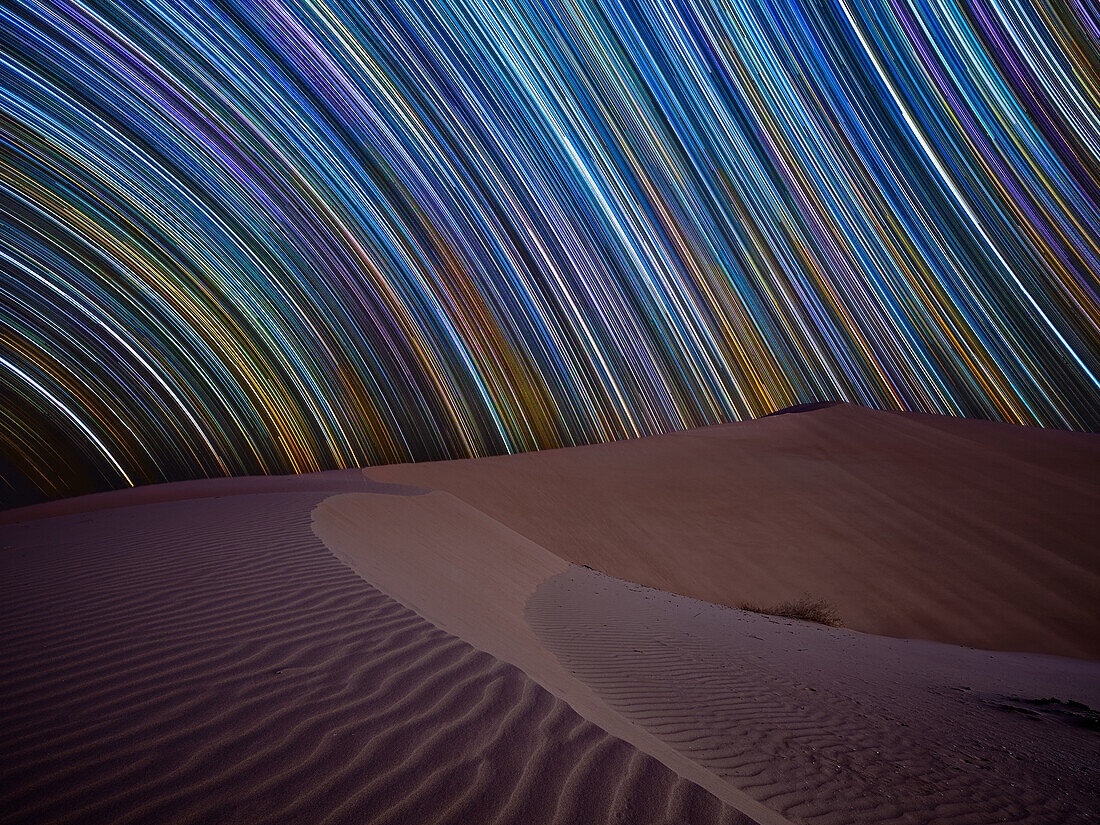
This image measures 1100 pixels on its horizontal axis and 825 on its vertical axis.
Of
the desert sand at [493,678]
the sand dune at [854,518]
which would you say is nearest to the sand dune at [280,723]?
the desert sand at [493,678]

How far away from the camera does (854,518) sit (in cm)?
1753

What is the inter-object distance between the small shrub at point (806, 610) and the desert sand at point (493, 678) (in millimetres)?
416

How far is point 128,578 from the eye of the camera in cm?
581

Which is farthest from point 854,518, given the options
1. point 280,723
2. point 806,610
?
point 280,723

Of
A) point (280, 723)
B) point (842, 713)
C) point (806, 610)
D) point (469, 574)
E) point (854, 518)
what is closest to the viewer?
point (280, 723)

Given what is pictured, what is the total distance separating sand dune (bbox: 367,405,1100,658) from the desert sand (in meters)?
0.14

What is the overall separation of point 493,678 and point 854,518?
16.7 m

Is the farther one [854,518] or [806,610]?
[854,518]

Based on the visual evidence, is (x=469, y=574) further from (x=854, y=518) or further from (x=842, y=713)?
(x=854, y=518)

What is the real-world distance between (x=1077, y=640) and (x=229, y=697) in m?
15.6

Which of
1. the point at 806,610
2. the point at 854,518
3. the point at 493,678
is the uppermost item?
the point at 493,678

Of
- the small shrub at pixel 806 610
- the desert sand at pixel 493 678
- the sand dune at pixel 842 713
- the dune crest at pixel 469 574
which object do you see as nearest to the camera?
the desert sand at pixel 493 678

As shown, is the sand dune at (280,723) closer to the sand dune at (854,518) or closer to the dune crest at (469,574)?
the dune crest at (469,574)

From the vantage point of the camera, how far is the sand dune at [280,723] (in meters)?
2.57
